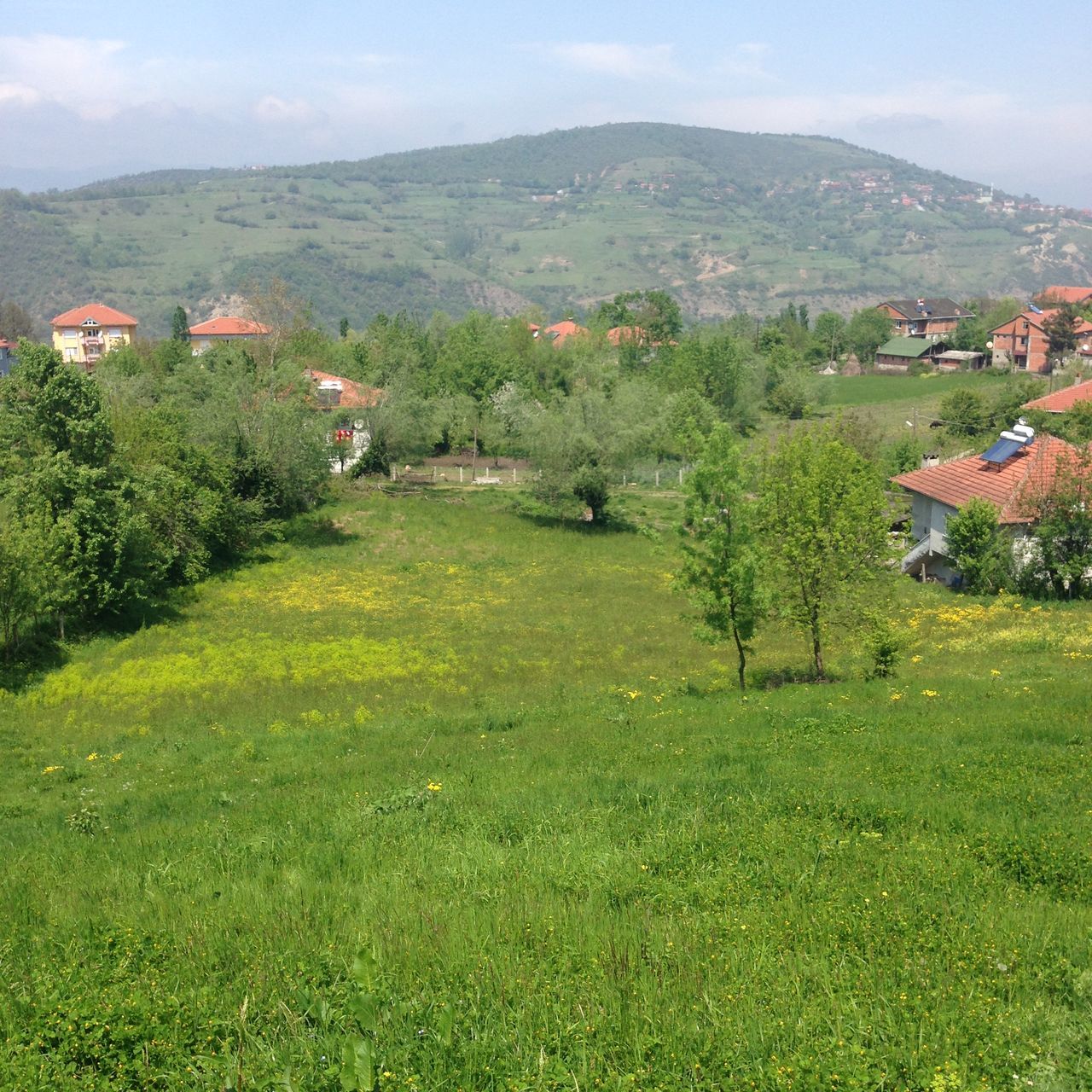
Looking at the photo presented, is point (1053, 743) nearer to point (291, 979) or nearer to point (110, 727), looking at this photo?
point (291, 979)

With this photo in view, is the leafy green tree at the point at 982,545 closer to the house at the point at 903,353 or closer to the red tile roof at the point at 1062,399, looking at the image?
the red tile roof at the point at 1062,399

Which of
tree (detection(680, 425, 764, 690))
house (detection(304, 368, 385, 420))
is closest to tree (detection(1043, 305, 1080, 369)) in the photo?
house (detection(304, 368, 385, 420))

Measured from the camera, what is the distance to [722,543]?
19922 mm

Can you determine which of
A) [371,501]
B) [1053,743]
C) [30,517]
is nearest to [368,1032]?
[1053,743]

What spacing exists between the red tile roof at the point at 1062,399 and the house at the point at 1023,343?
184 ft

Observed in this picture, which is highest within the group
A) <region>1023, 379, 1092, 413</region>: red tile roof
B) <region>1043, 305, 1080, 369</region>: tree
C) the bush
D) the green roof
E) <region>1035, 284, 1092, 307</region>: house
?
<region>1035, 284, 1092, 307</region>: house

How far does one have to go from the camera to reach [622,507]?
53.3 metres

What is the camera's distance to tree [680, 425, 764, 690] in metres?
19.6


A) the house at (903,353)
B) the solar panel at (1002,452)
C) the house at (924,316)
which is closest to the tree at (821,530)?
the solar panel at (1002,452)

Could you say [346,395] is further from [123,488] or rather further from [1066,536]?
[1066,536]

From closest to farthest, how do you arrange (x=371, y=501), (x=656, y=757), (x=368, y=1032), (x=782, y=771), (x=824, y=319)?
1. (x=368, y=1032)
2. (x=782, y=771)
3. (x=656, y=757)
4. (x=371, y=501)
5. (x=824, y=319)

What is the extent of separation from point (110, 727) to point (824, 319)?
5605 inches

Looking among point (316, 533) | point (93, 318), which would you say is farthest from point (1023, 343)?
point (93, 318)

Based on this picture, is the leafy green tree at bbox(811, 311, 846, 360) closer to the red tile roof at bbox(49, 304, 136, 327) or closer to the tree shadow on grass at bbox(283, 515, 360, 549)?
the red tile roof at bbox(49, 304, 136, 327)
